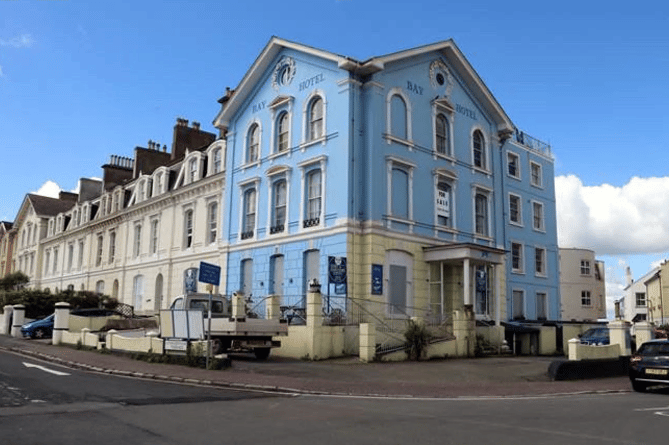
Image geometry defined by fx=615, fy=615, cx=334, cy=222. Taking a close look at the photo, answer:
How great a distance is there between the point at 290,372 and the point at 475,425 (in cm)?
865

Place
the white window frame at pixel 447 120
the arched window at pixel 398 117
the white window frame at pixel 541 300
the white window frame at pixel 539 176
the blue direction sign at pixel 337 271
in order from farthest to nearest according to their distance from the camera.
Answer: the white window frame at pixel 539 176
the white window frame at pixel 541 300
the white window frame at pixel 447 120
the arched window at pixel 398 117
the blue direction sign at pixel 337 271

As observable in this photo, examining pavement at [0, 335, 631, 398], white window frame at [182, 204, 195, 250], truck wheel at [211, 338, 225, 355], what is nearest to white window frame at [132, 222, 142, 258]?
white window frame at [182, 204, 195, 250]

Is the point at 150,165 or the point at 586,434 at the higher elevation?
the point at 150,165

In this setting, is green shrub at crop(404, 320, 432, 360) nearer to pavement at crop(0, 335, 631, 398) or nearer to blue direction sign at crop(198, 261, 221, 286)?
pavement at crop(0, 335, 631, 398)

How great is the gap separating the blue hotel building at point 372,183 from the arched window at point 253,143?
62mm

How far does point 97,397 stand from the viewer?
38.6 ft

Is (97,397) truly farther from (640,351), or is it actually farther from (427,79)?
(427,79)

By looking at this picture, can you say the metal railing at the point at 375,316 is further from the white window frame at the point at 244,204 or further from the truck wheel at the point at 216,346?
the white window frame at the point at 244,204

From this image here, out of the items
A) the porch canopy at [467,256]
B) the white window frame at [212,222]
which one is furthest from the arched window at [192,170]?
the porch canopy at [467,256]

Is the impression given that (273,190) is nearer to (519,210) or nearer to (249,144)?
(249,144)

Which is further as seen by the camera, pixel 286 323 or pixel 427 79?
pixel 427 79

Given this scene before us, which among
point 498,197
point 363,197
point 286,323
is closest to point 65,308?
point 286,323

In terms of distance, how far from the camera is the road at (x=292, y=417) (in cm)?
817

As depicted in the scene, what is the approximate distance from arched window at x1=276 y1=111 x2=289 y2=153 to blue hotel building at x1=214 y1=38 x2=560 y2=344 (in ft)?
0.20
